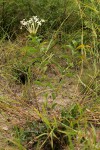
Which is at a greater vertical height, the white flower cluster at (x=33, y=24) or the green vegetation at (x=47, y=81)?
the white flower cluster at (x=33, y=24)

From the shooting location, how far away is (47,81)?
9.37 feet

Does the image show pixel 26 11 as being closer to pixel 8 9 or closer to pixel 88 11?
pixel 8 9

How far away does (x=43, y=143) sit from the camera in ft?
6.88

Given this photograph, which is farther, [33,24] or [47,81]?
[33,24]

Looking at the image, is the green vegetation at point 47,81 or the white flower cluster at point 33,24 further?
the white flower cluster at point 33,24

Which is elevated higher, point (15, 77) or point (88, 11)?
point (88, 11)

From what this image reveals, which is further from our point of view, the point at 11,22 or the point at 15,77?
the point at 11,22

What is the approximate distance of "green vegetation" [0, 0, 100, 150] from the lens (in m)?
2.20

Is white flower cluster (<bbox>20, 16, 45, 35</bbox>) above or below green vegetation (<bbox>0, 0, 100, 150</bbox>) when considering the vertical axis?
above

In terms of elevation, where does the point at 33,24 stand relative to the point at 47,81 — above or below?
above

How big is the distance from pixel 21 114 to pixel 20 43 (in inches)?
41.5

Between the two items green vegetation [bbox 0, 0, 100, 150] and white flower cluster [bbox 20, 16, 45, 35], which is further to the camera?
white flower cluster [bbox 20, 16, 45, 35]

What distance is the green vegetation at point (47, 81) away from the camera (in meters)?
2.20

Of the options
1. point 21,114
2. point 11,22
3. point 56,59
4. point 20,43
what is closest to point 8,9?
point 11,22
